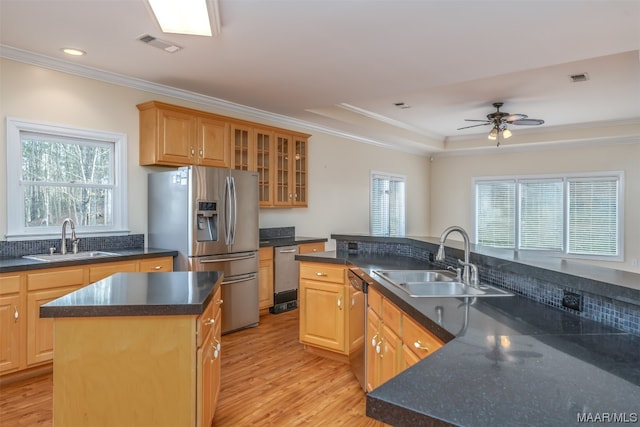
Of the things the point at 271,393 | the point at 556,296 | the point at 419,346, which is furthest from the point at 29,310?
the point at 556,296

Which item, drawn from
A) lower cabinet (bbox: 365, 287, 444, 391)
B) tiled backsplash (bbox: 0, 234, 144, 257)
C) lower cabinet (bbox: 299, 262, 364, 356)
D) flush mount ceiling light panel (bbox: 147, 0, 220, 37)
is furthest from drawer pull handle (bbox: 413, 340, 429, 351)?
tiled backsplash (bbox: 0, 234, 144, 257)

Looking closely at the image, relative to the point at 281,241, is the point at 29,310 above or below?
below

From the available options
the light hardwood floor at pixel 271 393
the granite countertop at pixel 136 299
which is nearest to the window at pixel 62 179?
the light hardwood floor at pixel 271 393

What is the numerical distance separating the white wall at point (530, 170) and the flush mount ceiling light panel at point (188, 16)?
6647 mm

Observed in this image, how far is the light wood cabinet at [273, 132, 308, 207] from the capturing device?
16.7ft

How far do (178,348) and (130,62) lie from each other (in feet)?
8.88

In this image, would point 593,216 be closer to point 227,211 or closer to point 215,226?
point 227,211

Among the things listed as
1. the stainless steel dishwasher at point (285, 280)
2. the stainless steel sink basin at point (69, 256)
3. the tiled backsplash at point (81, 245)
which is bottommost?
the stainless steel dishwasher at point (285, 280)

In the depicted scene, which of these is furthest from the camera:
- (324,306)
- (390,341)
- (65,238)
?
(65,238)

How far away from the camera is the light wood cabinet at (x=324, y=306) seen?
312 cm

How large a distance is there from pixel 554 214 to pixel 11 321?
26.2 feet

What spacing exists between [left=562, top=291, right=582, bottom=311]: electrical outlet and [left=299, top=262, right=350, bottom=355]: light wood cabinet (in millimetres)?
1643

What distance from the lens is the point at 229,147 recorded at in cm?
437

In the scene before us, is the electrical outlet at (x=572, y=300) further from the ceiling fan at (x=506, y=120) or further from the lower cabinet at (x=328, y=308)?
the ceiling fan at (x=506, y=120)
